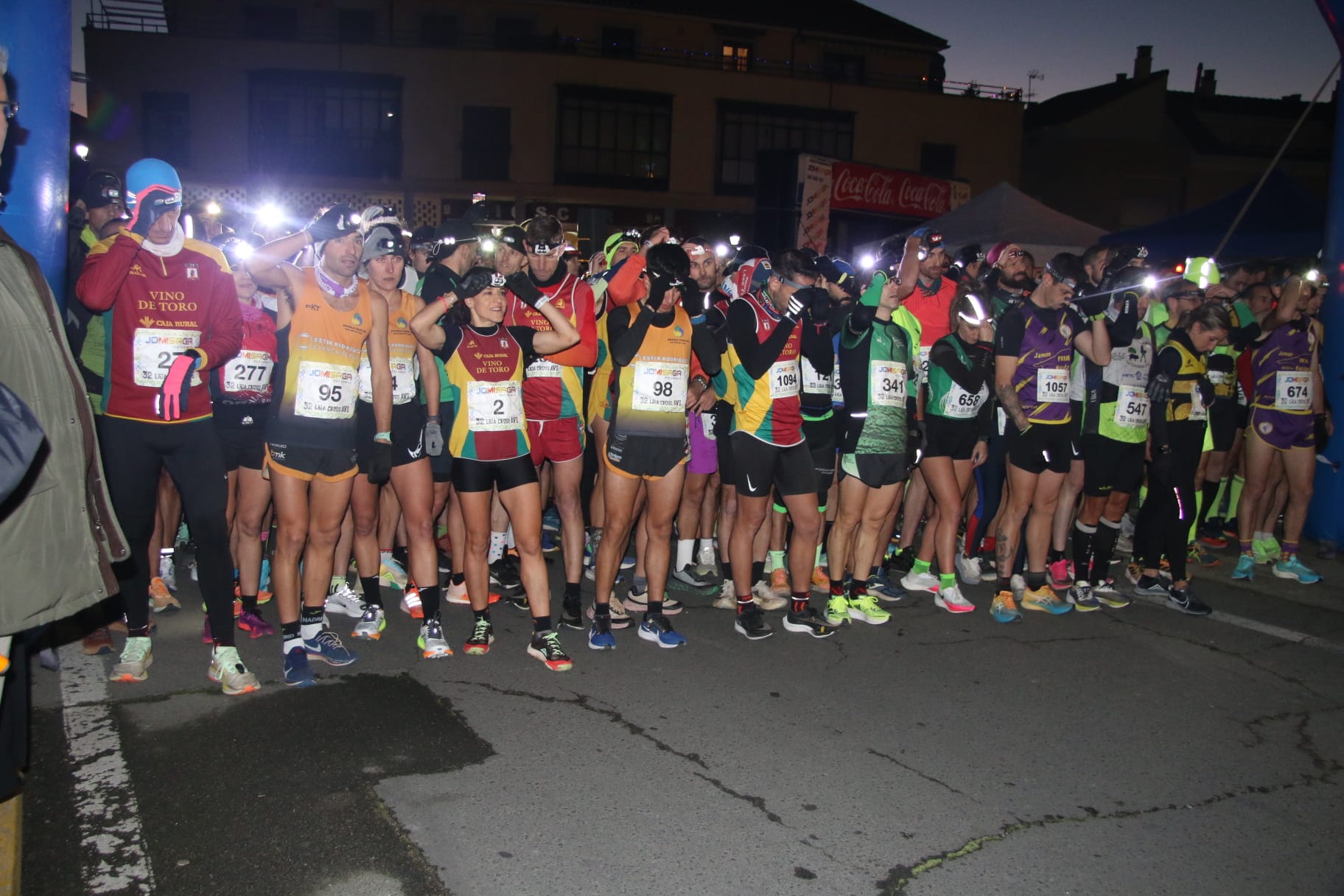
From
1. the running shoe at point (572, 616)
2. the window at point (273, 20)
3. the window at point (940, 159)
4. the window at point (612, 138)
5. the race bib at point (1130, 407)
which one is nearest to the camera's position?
the running shoe at point (572, 616)

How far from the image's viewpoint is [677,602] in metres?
6.70

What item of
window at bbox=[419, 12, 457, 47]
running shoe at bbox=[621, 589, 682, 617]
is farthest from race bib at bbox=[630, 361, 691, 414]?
window at bbox=[419, 12, 457, 47]

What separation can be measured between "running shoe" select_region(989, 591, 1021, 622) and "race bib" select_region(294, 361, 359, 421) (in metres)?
4.31

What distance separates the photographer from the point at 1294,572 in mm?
7934

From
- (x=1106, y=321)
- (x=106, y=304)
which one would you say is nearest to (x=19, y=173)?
(x=106, y=304)

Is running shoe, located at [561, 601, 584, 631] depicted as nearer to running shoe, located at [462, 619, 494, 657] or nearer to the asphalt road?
the asphalt road

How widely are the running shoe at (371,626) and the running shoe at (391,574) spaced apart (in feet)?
2.94

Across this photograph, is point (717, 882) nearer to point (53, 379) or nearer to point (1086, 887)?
point (1086, 887)

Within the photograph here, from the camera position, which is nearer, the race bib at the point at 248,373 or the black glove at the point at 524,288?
the black glove at the point at 524,288

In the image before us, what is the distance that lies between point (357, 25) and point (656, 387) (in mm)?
31039

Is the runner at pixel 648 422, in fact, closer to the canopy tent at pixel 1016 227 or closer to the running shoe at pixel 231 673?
the running shoe at pixel 231 673

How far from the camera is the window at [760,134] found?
32.7 metres

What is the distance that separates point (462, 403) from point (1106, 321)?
4.33 metres

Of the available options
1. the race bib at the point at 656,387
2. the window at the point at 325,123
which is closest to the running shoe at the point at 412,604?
the race bib at the point at 656,387
